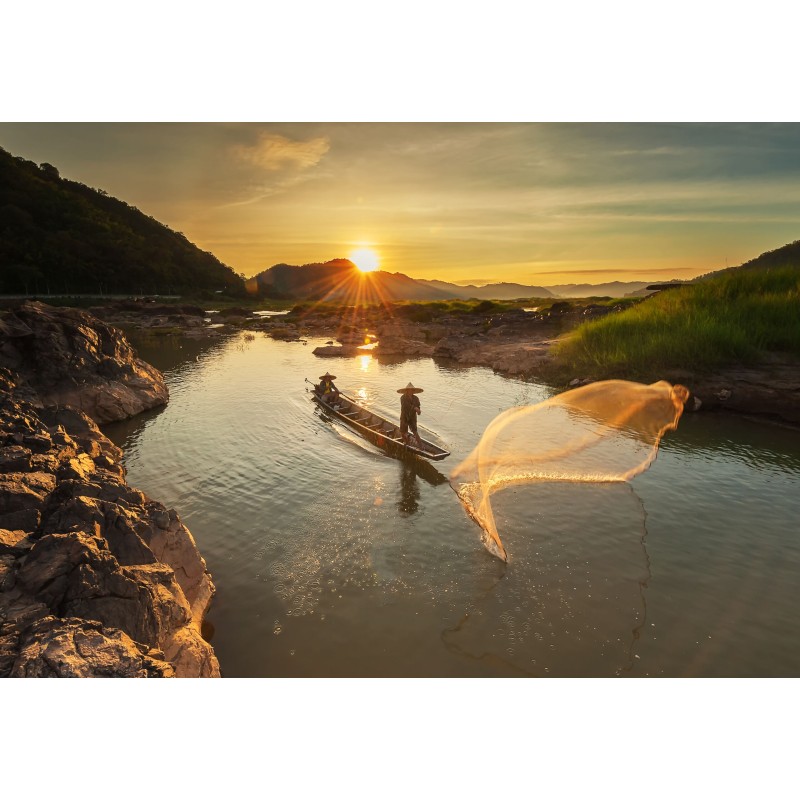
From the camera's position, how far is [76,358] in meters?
20.4

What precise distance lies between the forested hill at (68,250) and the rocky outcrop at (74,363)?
80.5 metres

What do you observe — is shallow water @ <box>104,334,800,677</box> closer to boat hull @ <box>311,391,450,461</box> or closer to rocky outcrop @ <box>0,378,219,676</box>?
boat hull @ <box>311,391,450,461</box>

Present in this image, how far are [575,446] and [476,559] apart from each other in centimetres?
573

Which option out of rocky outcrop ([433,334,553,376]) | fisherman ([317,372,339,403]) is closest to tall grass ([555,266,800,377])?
rocky outcrop ([433,334,553,376])

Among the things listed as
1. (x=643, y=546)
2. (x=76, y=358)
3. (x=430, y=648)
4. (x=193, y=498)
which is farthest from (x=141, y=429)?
(x=643, y=546)

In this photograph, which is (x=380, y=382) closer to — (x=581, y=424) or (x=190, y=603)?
(x=581, y=424)

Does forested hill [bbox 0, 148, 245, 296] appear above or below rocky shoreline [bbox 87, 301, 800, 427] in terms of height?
above

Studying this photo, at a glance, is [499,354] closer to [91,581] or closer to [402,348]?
[402,348]

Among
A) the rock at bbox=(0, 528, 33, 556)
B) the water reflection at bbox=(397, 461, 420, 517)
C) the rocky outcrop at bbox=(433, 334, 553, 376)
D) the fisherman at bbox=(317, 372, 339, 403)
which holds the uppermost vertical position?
the rocky outcrop at bbox=(433, 334, 553, 376)

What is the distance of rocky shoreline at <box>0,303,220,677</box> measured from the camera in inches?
185

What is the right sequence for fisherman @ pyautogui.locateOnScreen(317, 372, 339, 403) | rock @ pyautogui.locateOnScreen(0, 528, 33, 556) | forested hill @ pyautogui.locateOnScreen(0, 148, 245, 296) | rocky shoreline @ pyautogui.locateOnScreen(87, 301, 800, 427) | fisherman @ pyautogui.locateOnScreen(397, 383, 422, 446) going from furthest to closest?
forested hill @ pyautogui.locateOnScreen(0, 148, 245, 296), fisherman @ pyautogui.locateOnScreen(317, 372, 339, 403), rocky shoreline @ pyautogui.locateOnScreen(87, 301, 800, 427), fisherman @ pyautogui.locateOnScreen(397, 383, 422, 446), rock @ pyautogui.locateOnScreen(0, 528, 33, 556)

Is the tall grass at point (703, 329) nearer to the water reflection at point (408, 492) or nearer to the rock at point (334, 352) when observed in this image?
the water reflection at point (408, 492)

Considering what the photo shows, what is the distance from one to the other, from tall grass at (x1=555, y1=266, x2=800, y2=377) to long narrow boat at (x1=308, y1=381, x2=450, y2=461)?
1508 centimetres

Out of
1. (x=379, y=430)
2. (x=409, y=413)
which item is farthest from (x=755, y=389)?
(x=379, y=430)
